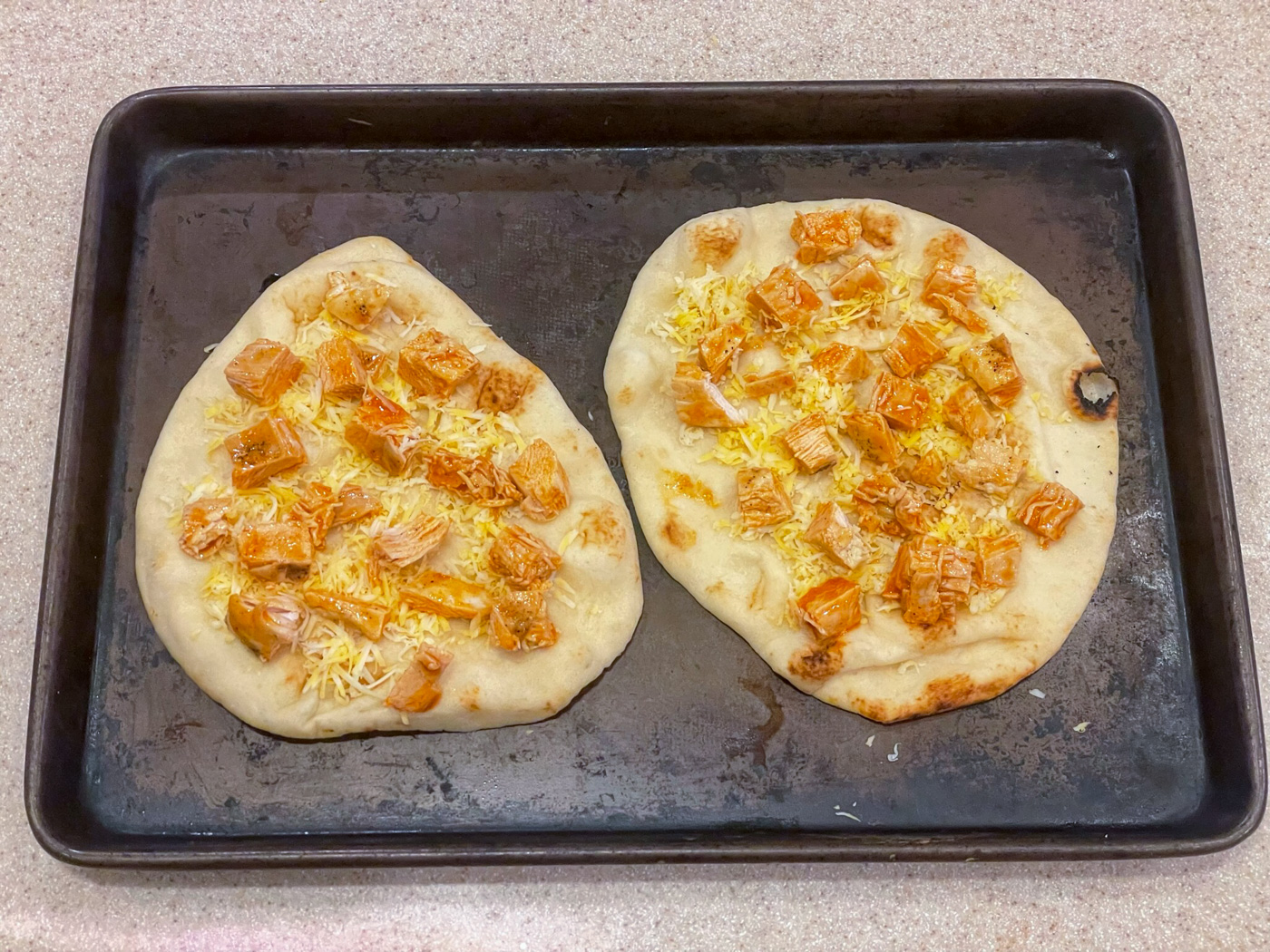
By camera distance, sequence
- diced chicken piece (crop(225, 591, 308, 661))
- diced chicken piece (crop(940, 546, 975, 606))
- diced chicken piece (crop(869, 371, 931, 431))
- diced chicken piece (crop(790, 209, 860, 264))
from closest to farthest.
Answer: diced chicken piece (crop(225, 591, 308, 661)), diced chicken piece (crop(940, 546, 975, 606)), diced chicken piece (crop(869, 371, 931, 431)), diced chicken piece (crop(790, 209, 860, 264))

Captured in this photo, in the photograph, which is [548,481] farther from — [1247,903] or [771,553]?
[1247,903]

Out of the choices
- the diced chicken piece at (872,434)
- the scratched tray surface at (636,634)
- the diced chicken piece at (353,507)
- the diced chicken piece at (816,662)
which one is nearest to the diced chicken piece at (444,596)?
the diced chicken piece at (353,507)

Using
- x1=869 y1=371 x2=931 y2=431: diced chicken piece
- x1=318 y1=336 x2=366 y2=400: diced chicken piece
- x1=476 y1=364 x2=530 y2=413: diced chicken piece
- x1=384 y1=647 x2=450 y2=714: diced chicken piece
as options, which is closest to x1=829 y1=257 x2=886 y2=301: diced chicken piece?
x1=869 y1=371 x2=931 y2=431: diced chicken piece

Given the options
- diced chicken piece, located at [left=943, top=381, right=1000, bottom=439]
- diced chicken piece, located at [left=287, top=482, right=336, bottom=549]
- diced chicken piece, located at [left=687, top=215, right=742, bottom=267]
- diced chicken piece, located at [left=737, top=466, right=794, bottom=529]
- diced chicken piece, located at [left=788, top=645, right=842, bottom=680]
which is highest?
diced chicken piece, located at [left=687, top=215, right=742, bottom=267]

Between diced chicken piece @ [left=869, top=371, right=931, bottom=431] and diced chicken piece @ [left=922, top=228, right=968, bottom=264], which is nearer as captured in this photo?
diced chicken piece @ [left=869, top=371, right=931, bottom=431]

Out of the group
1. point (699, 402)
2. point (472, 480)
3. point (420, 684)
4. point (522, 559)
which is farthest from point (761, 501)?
point (420, 684)

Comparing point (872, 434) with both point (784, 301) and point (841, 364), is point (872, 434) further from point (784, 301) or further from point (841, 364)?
point (784, 301)

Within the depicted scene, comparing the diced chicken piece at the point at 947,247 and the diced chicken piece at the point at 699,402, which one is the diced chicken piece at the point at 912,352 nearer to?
the diced chicken piece at the point at 947,247

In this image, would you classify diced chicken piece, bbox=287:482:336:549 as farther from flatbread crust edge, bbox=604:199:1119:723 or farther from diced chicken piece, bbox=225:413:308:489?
flatbread crust edge, bbox=604:199:1119:723
